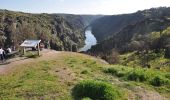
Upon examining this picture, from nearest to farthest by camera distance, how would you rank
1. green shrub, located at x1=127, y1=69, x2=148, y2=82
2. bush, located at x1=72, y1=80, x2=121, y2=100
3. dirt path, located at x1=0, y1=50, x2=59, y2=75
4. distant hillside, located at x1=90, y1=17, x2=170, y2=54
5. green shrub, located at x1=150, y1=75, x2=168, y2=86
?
bush, located at x1=72, y1=80, x2=121, y2=100, green shrub, located at x1=150, y1=75, x2=168, y2=86, green shrub, located at x1=127, y1=69, x2=148, y2=82, dirt path, located at x1=0, y1=50, x2=59, y2=75, distant hillside, located at x1=90, y1=17, x2=170, y2=54

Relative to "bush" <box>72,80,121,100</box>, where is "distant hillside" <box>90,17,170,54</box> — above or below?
below

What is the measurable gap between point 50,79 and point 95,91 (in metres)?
6.61

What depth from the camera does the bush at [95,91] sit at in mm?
17484

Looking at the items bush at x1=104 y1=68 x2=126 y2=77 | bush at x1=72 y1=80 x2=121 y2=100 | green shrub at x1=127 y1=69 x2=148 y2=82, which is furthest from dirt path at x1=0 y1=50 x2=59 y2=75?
bush at x1=72 y1=80 x2=121 y2=100

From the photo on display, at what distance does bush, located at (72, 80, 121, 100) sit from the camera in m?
17.5

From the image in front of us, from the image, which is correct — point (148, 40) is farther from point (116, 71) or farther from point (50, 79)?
point (50, 79)

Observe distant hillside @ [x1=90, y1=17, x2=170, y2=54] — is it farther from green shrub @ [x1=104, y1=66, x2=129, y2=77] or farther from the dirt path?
green shrub @ [x1=104, y1=66, x2=129, y2=77]

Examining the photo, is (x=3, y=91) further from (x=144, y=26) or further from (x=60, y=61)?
(x=144, y=26)

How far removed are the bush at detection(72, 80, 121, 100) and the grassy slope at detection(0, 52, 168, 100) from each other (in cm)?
166

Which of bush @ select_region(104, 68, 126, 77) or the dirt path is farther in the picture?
the dirt path

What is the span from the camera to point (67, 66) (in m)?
28.9

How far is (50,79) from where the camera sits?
23641 mm

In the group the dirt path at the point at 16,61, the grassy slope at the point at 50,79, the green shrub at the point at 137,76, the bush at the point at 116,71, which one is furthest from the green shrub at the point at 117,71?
the dirt path at the point at 16,61

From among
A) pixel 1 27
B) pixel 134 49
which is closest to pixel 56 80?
pixel 134 49
